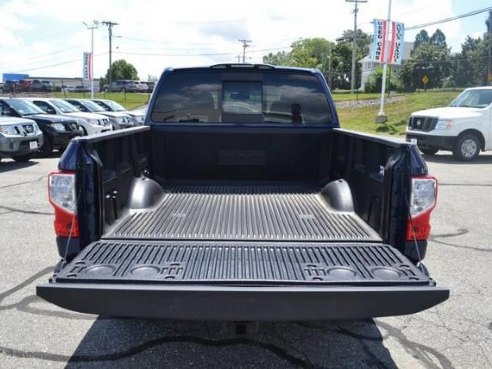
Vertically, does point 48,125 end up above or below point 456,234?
above

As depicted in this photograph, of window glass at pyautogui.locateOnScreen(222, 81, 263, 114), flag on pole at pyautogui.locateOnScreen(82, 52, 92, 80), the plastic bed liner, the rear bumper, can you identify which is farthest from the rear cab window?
flag on pole at pyautogui.locateOnScreen(82, 52, 92, 80)

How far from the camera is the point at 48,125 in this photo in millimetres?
13547

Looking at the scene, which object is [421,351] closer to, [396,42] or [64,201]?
[64,201]

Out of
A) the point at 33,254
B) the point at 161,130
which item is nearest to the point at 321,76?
the point at 161,130

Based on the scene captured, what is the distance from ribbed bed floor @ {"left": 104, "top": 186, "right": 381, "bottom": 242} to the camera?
321 centimetres

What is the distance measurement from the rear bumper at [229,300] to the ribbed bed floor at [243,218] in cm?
74

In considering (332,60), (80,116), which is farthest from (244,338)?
(332,60)

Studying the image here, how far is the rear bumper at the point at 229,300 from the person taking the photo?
7.68 feet

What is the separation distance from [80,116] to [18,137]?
14.1ft

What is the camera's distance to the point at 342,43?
9662 cm

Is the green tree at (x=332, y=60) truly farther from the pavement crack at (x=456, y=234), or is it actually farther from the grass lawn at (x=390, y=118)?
the pavement crack at (x=456, y=234)

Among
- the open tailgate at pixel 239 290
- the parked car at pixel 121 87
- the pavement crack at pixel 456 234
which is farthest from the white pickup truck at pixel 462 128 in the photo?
the parked car at pixel 121 87

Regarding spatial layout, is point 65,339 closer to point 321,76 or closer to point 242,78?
point 242,78

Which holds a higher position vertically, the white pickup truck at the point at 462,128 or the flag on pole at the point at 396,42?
the flag on pole at the point at 396,42
